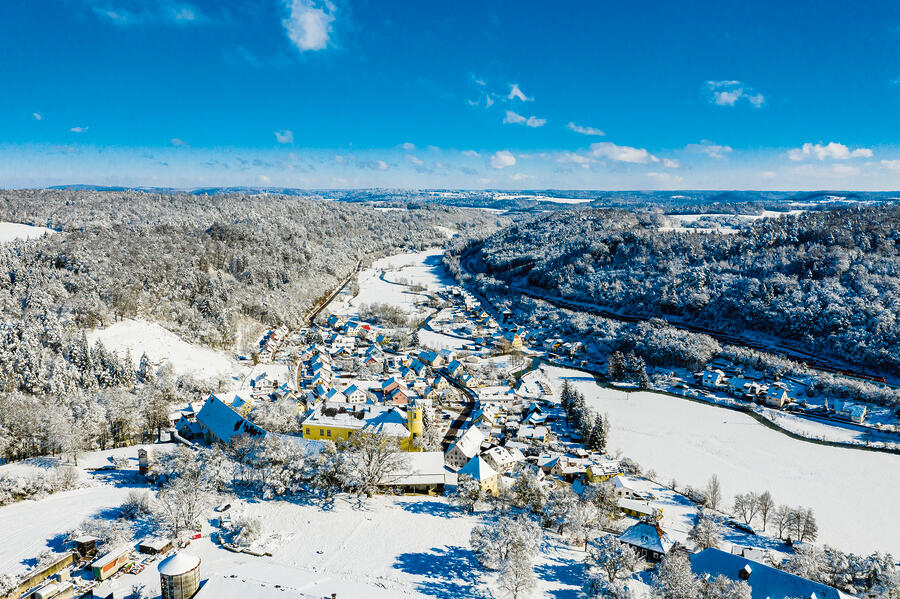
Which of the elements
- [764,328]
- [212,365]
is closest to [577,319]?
[764,328]

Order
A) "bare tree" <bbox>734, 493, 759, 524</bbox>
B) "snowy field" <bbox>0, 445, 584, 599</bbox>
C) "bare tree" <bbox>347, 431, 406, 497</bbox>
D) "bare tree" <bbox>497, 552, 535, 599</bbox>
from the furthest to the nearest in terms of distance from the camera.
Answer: "bare tree" <bbox>734, 493, 759, 524</bbox>
"bare tree" <bbox>347, 431, 406, 497</bbox>
"snowy field" <bbox>0, 445, 584, 599</bbox>
"bare tree" <bbox>497, 552, 535, 599</bbox>

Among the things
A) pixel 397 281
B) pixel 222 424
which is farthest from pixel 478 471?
pixel 397 281

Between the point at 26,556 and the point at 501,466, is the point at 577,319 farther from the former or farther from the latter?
the point at 26,556

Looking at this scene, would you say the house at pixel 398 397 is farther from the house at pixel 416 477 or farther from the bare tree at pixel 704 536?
the bare tree at pixel 704 536

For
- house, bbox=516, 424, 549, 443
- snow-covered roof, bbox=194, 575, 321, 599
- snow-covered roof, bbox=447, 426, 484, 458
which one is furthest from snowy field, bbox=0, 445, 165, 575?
house, bbox=516, 424, 549, 443

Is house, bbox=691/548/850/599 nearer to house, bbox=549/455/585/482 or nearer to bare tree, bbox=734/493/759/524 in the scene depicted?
bare tree, bbox=734/493/759/524

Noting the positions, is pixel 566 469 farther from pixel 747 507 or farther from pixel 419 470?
pixel 747 507

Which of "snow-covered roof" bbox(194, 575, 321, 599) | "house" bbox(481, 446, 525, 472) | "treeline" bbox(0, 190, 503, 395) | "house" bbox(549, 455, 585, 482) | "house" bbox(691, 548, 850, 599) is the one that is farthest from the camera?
"treeline" bbox(0, 190, 503, 395)
